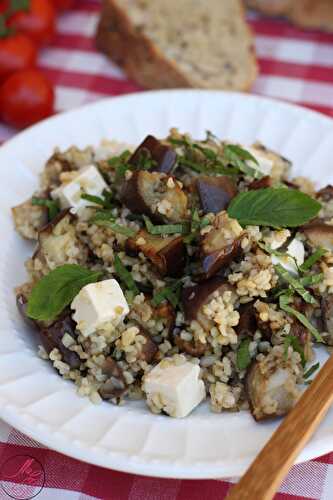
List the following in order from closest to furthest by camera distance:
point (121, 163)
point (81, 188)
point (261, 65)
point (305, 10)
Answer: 1. point (81, 188)
2. point (121, 163)
3. point (261, 65)
4. point (305, 10)

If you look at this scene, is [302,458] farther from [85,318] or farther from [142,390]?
[85,318]

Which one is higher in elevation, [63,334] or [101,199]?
[101,199]

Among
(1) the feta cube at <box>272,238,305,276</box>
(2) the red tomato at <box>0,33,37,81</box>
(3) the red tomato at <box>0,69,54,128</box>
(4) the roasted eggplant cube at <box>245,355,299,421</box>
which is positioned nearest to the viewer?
(4) the roasted eggplant cube at <box>245,355,299,421</box>

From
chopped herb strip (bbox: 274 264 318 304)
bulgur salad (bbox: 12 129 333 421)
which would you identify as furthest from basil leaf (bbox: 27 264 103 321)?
chopped herb strip (bbox: 274 264 318 304)

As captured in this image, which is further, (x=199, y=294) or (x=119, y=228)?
(x=119, y=228)

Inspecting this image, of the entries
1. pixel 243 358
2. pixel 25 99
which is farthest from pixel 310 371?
pixel 25 99

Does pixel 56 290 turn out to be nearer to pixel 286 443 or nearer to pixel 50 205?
pixel 50 205

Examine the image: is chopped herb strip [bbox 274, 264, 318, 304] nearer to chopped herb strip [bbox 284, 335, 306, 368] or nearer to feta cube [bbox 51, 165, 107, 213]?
chopped herb strip [bbox 284, 335, 306, 368]
